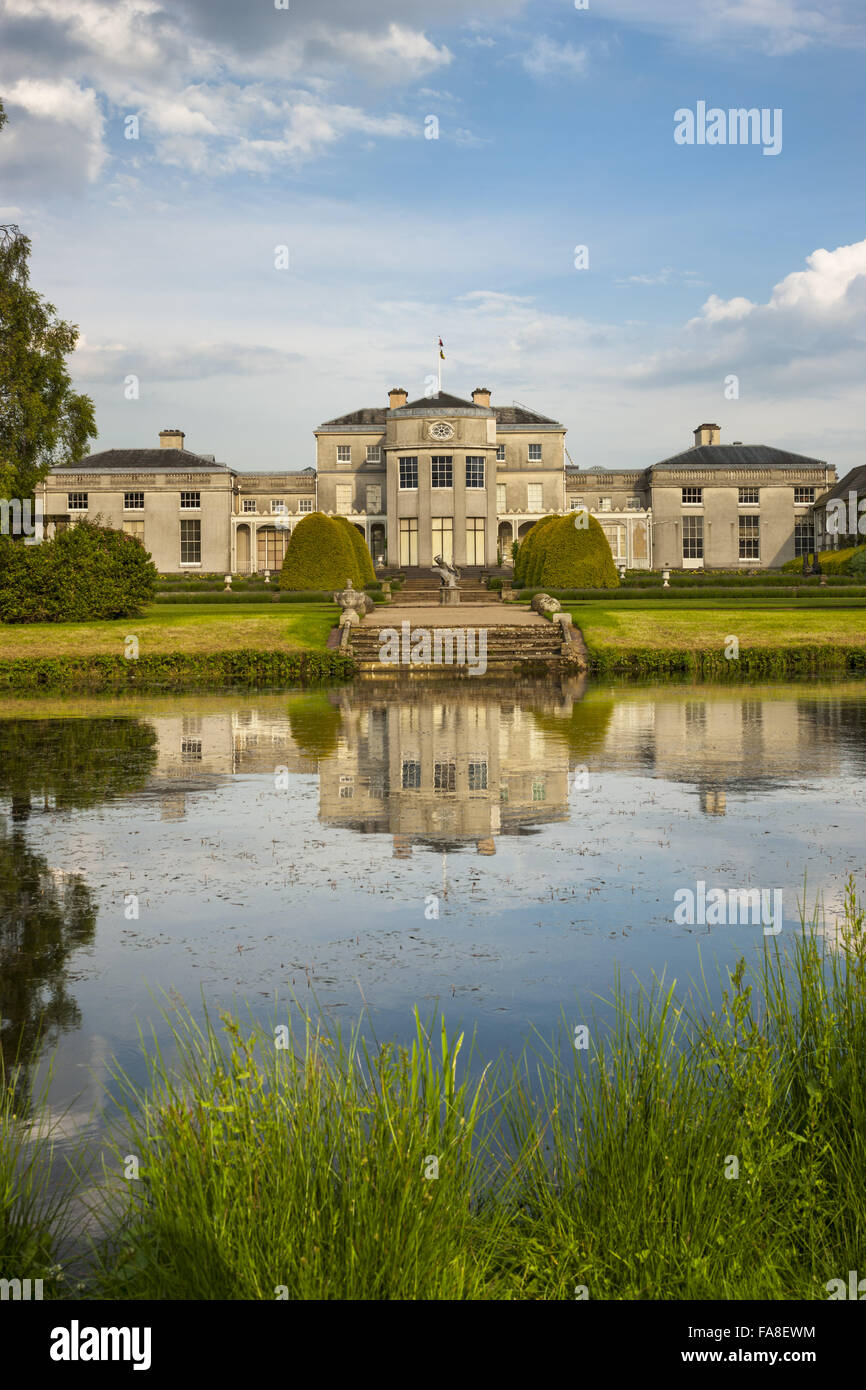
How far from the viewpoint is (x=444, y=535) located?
63969 mm

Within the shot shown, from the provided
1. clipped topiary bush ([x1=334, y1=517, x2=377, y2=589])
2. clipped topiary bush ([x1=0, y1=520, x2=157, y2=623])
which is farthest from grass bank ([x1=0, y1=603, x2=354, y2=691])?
clipped topiary bush ([x1=334, y1=517, x2=377, y2=589])

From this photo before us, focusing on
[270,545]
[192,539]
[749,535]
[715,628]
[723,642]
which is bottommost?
[723,642]

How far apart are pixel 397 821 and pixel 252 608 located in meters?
27.0

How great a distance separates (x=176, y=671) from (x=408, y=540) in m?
38.4

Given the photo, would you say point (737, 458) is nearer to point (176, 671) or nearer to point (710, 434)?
point (710, 434)

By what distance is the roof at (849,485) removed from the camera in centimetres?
6450

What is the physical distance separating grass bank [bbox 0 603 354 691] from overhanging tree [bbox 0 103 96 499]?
968 centimetres

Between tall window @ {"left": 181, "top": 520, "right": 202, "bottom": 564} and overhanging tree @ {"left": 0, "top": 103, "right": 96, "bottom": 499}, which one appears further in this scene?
tall window @ {"left": 181, "top": 520, "right": 202, "bottom": 564}

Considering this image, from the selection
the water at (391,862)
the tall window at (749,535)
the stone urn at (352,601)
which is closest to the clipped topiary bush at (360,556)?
the stone urn at (352,601)

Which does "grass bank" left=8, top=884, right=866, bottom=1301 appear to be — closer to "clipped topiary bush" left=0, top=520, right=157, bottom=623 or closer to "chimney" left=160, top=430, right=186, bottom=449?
"clipped topiary bush" left=0, top=520, right=157, bottom=623

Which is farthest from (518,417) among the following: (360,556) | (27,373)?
(27,373)

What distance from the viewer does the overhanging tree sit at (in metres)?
37.6
